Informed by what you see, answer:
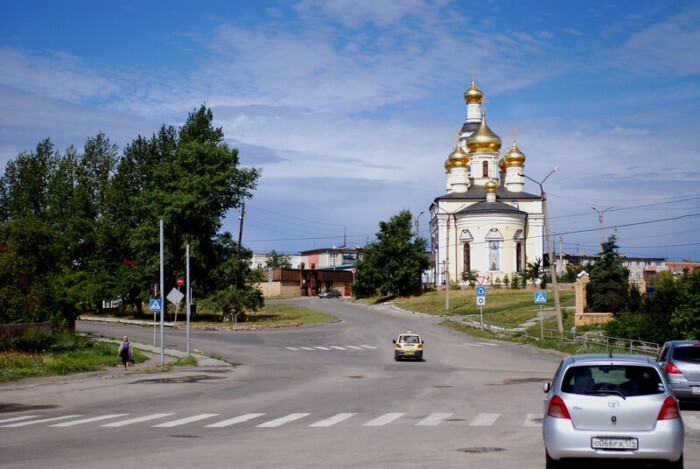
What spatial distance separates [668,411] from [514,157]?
99.4 m

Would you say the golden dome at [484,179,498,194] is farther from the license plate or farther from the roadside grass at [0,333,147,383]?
the license plate

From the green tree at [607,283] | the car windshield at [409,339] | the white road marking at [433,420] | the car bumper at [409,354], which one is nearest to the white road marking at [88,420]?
the white road marking at [433,420]

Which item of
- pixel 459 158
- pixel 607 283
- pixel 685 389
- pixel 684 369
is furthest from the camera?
pixel 459 158

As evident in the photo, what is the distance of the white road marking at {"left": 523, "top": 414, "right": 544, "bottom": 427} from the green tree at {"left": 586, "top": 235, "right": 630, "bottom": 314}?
34.9 meters

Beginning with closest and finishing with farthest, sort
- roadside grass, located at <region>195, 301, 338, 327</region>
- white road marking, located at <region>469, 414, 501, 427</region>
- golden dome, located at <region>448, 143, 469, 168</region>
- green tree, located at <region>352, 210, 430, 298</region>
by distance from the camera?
white road marking, located at <region>469, 414, 501, 427</region>
roadside grass, located at <region>195, 301, 338, 327</region>
green tree, located at <region>352, 210, 430, 298</region>
golden dome, located at <region>448, 143, 469, 168</region>

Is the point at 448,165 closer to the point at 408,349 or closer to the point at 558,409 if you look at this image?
the point at 408,349

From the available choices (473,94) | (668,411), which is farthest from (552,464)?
(473,94)

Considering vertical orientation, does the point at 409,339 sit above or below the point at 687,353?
below

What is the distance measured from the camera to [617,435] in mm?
9852

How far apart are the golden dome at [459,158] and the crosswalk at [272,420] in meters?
88.7

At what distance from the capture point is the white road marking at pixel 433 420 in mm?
16375

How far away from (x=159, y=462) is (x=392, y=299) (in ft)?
273

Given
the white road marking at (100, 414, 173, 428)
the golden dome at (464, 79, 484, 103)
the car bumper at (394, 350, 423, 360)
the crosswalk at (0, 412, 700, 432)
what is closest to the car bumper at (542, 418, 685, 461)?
the crosswalk at (0, 412, 700, 432)

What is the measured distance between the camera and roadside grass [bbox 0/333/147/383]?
98.2 feet
